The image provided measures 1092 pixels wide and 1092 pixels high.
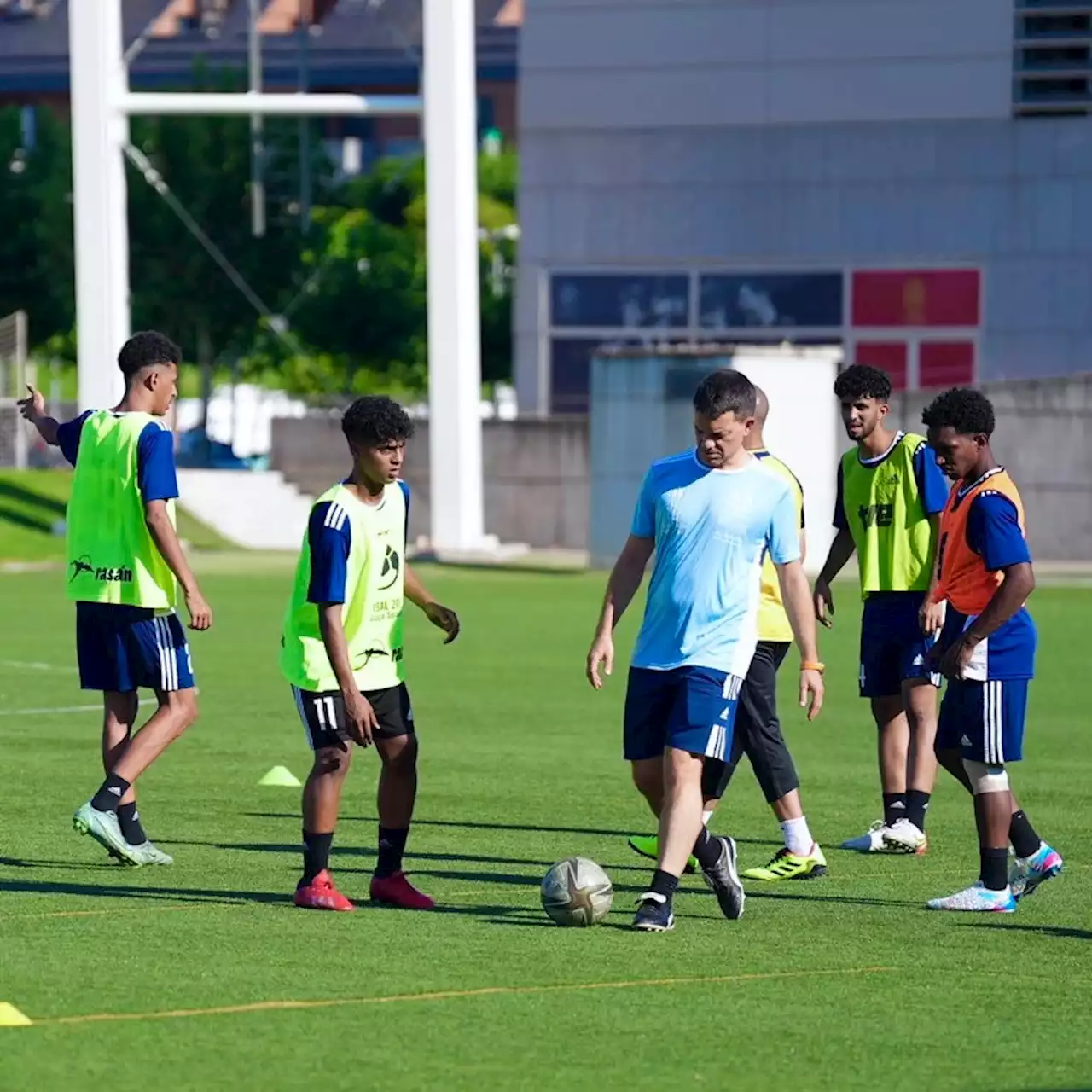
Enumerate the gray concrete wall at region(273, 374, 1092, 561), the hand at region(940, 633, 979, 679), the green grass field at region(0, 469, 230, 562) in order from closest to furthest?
A: 1. the hand at region(940, 633, 979, 679)
2. the green grass field at region(0, 469, 230, 562)
3. the gray concrete wall at region(273, 374, 1092, 561)

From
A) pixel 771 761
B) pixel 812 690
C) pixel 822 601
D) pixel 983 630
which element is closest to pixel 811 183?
pixel 822 601

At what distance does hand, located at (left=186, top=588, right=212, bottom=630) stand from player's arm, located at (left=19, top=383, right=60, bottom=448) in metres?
1.21

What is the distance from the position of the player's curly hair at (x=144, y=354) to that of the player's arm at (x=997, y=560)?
3.34 metres

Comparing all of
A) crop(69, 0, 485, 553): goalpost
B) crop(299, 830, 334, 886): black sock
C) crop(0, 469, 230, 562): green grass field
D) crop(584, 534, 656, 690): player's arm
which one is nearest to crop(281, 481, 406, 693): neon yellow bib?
crop(299, 830, 334, 886): black sock

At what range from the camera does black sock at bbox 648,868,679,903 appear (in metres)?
8.54

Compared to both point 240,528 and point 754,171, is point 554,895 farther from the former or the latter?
point 754,171

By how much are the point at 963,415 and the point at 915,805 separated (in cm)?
250

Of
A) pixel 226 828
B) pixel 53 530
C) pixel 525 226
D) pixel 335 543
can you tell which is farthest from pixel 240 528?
pixel 335 543

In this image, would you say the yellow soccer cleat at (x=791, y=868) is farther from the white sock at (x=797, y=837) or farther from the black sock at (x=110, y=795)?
the black sock at (x=110, y=795)

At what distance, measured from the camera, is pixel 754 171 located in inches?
1603

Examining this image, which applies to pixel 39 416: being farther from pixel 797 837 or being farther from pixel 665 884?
pixel 665 884

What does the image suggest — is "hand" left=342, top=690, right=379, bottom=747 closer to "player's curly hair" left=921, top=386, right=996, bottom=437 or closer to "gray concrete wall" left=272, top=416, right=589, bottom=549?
"player's curly hair" left=921, top=386, right=996, bottom=437

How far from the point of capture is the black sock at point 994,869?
9195 mm

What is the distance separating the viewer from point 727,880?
347 inches
